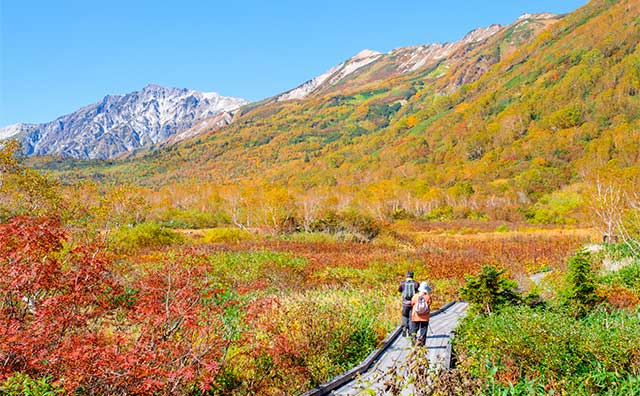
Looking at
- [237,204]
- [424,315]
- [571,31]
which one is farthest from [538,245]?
[571,31]

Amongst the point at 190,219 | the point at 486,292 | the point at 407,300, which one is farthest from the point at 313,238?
the point at 190,219

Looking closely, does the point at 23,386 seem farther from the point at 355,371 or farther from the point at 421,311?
the point at 421,311

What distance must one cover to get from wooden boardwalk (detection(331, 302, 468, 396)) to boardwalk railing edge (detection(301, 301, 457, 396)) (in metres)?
0.05

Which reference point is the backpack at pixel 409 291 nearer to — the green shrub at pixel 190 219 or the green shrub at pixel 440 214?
the green shrub at pixel 190 219

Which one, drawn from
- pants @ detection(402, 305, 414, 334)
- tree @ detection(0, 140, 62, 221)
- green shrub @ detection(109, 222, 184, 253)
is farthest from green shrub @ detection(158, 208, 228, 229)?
pants @ detection(402, 305, 414, 334)

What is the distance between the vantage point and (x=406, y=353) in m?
8.27

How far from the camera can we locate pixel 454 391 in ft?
13.1

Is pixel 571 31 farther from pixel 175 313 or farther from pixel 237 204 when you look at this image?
pixel 175 313

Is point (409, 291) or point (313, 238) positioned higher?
point (409, 291)

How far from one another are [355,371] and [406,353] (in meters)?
1.57

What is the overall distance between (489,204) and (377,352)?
60.8 meters

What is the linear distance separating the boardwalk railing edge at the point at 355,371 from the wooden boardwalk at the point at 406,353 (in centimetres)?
5

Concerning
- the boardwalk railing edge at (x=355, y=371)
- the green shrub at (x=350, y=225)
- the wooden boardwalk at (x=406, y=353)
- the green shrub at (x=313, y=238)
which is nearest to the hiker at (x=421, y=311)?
the wooden boardwalk at (x=406, y=353)

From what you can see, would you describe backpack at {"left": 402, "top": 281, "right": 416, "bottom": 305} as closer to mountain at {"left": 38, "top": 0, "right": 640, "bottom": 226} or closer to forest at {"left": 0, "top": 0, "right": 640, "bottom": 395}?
forest at {"left": 0, "top": 0, "right": 640, "bottom": 395}
